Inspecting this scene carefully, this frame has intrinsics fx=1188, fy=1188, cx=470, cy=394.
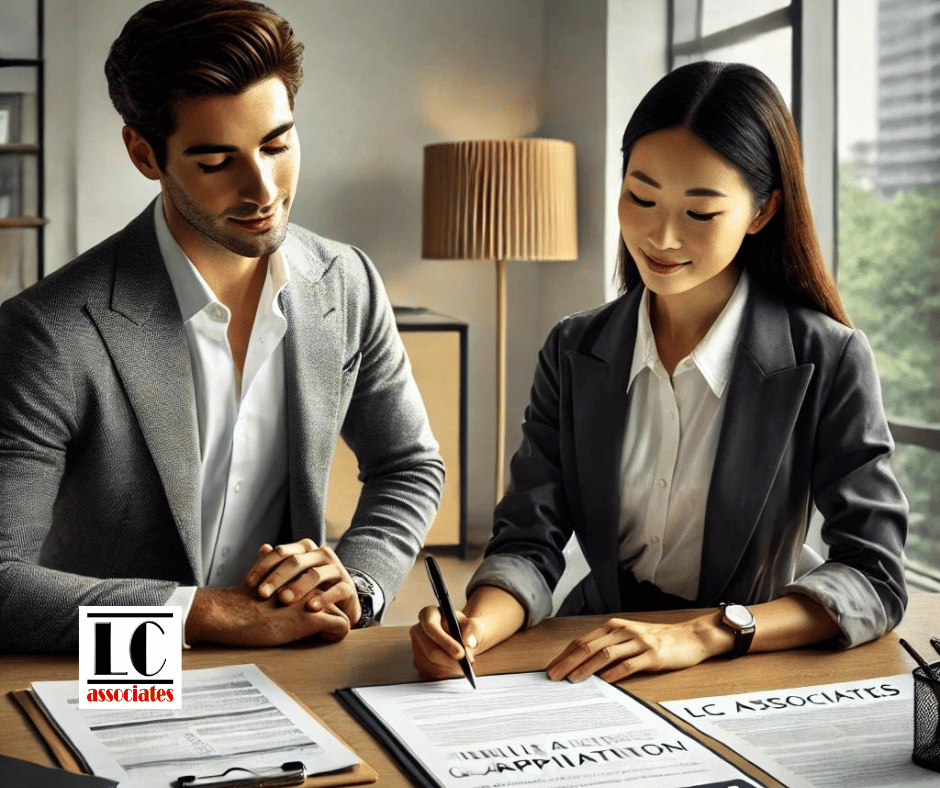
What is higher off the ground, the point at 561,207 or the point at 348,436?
the point at 561,207

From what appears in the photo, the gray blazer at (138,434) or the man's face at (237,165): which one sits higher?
the man's face at (237,165)

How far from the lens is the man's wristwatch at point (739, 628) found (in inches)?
50.1

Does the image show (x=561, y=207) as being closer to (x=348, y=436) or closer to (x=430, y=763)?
(x=348, y=436)

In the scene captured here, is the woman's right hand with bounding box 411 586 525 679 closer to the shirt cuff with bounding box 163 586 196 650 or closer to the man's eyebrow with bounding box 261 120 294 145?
the shirt cuff with bounding box 163 586 196 650

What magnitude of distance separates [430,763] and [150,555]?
0.71 m

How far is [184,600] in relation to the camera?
1312mm

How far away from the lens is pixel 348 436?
1.82 metres

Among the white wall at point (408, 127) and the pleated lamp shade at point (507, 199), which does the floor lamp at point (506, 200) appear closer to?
the pleated lamp shade at point (507, 199)

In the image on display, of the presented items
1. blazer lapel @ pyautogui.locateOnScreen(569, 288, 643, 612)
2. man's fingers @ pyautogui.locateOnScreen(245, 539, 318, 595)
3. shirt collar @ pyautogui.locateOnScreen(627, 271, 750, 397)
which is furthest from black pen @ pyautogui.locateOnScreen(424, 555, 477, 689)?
shirt collar @ pyautogui.locateOnScreen(627, 271, 750, 397)

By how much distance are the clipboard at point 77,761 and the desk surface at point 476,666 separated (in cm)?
1

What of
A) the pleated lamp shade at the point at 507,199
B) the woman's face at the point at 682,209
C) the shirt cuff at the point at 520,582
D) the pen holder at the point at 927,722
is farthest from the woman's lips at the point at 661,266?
the pleated lamp shade at the point at 507,199

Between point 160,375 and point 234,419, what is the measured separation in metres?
0.15

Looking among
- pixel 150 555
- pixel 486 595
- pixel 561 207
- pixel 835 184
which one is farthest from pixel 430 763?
pixel 561 207

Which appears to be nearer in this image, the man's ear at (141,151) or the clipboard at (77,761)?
the clipboard at (77,761)
